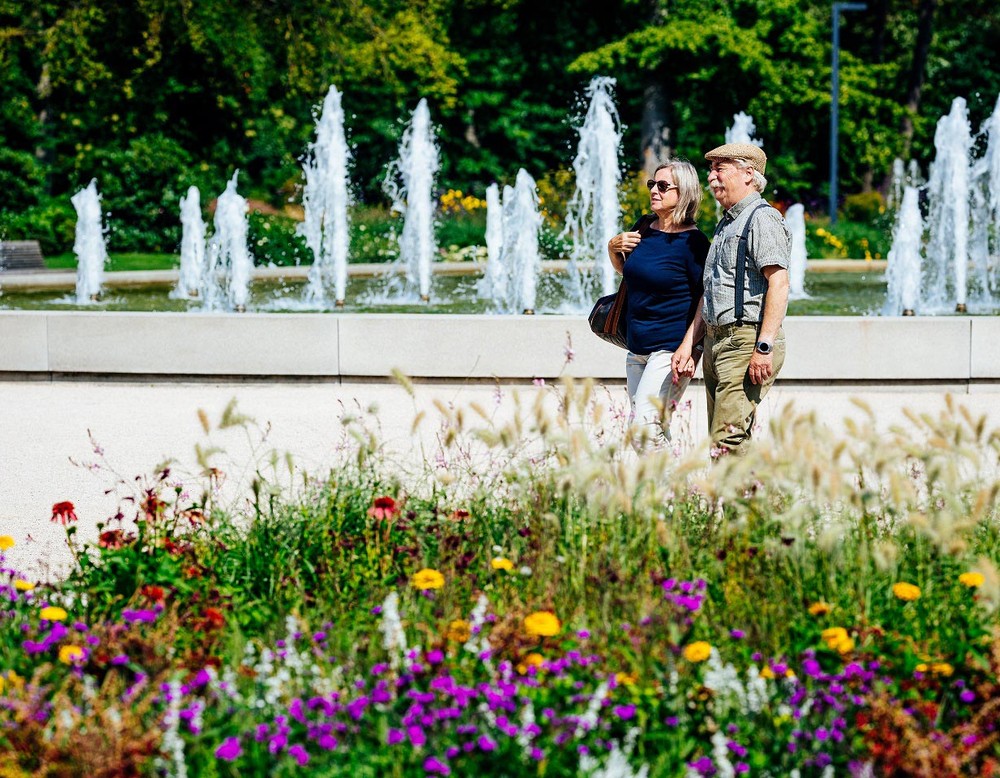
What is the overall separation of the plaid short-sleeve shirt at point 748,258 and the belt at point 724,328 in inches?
0.5

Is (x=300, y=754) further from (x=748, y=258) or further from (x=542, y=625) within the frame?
(x=748, y=258)

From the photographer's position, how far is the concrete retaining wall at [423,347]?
9.89m

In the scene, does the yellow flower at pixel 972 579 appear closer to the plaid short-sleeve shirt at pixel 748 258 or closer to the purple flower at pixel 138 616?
the plaid short-sleeve shirt at pixel 748 258

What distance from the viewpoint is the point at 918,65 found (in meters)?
37.4

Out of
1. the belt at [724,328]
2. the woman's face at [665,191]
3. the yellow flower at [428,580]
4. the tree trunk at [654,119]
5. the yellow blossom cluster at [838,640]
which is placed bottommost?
the yellow blossom cluster at [838,640]

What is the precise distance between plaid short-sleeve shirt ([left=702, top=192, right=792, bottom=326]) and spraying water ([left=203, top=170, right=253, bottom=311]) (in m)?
8.85

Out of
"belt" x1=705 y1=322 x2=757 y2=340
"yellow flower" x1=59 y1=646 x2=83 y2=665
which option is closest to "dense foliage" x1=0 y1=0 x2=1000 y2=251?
"belt" x1=705 y1=322 x2=757 y2=340

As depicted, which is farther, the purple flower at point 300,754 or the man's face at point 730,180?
the man's face at point 730,180

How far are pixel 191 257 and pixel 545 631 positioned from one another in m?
15.0

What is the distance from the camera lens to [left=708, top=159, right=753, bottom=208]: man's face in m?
5.42

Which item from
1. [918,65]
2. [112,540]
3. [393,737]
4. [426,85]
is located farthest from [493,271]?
[918,65]

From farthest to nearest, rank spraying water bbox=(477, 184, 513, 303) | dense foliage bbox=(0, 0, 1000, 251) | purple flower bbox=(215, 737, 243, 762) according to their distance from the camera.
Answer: dense foliage bbox=(0, 0, 1000, 251)
spraying water bbox=(477, 184, 513, 303)
purple flower bbox=(215, 737, 243, 762)

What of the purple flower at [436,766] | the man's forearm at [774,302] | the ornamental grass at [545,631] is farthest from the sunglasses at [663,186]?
the purple flower at [436,766]

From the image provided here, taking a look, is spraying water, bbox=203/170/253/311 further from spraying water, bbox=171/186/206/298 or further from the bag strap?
the bag strap
